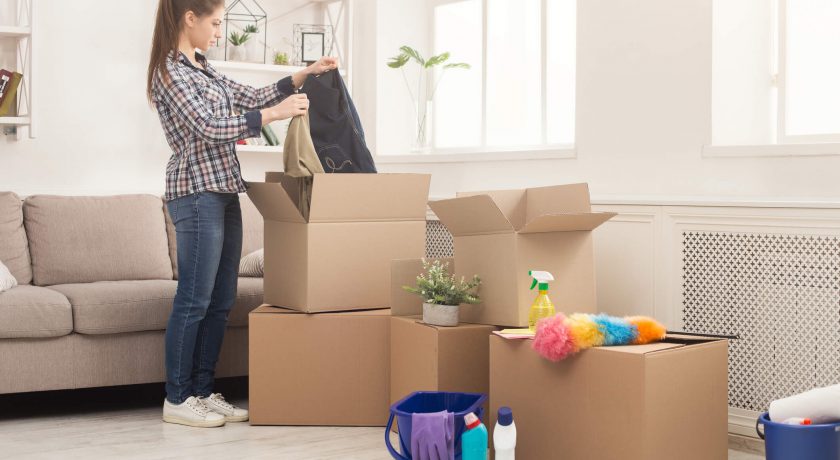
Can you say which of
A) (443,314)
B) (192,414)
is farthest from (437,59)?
(192,414)

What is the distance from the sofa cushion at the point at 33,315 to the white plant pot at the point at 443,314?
4.13 ft

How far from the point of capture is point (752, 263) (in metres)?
2.85

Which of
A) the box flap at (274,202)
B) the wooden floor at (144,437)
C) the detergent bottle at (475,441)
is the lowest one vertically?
the wooden floor at (144,437)

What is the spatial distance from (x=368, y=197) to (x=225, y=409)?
2.79 ft

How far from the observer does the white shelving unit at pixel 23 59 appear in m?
3.68

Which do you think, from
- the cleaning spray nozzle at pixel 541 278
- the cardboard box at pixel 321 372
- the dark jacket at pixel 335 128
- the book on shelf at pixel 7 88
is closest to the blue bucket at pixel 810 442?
the cleaning spray nozzle at pixel 541 278

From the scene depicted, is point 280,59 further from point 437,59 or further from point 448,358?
point 448,358

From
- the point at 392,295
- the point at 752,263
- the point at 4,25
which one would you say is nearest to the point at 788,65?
the point at 752,263

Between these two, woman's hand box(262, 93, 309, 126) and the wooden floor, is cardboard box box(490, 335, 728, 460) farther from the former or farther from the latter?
woman's hand box(262, 93, 309, 126)

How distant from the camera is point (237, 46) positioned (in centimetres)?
427

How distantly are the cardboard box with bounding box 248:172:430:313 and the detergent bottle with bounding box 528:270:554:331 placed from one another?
0.64 m

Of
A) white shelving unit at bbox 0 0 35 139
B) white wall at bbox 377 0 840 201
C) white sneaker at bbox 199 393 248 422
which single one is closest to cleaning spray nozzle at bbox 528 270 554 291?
white wall at bbox 377 0 840 201

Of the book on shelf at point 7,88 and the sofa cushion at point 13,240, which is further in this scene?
the book on shelf at point 7,88

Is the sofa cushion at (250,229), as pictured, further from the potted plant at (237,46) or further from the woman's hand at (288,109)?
the woman's hand at (288,109)
